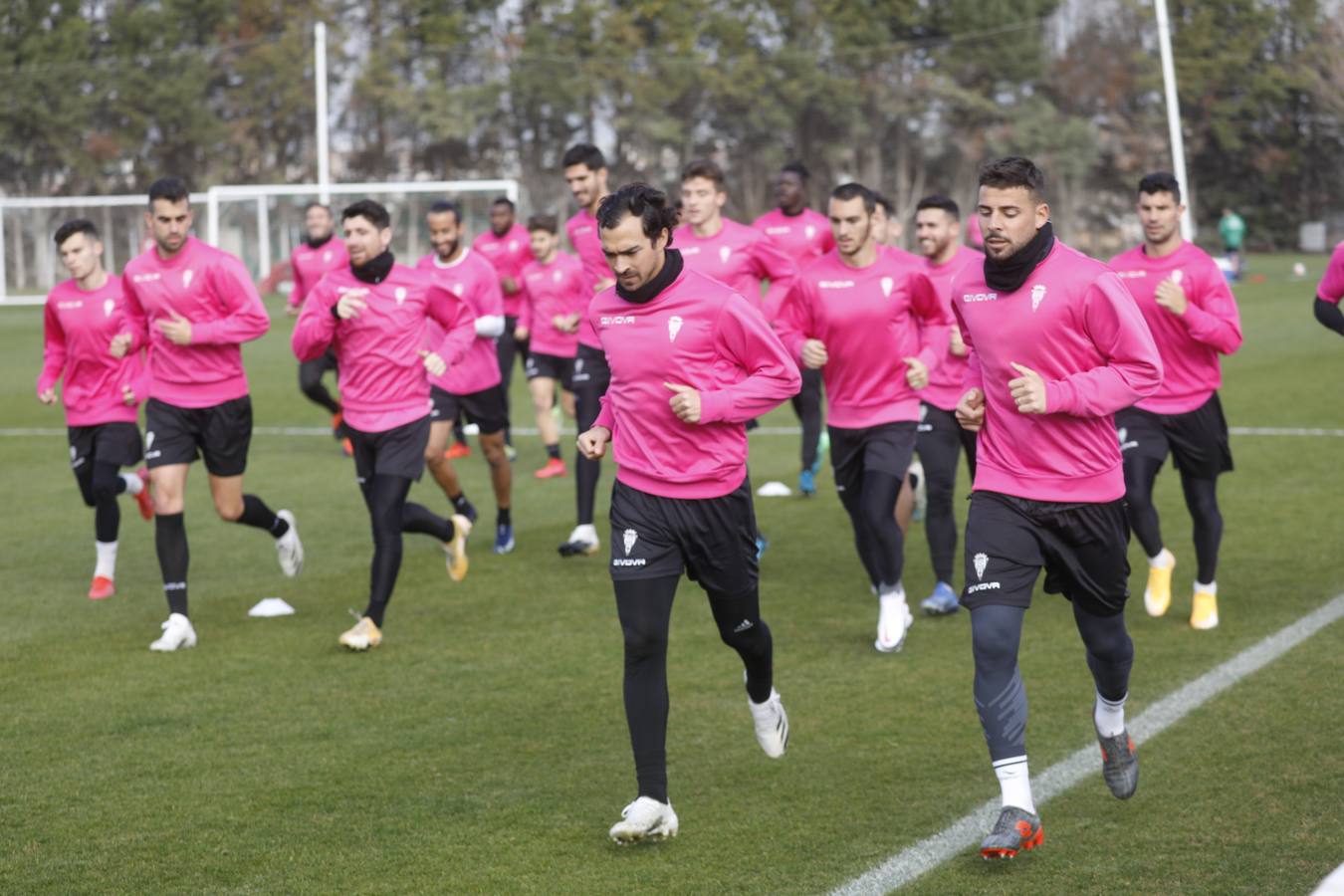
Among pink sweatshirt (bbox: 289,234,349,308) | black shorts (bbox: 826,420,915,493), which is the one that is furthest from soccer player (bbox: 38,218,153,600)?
pink sweatshirt (bbox: 289,234,349,308)

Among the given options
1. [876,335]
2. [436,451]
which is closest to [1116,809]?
[876,335]

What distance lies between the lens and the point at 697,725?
7.00m

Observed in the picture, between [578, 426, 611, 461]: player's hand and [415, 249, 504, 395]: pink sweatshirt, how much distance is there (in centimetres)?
358

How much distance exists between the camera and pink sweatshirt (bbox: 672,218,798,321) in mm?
10336

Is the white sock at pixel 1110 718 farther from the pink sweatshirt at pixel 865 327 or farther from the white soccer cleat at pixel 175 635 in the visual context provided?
the white soccer cleat at pixel 175 635

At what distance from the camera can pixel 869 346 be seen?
28.2ft

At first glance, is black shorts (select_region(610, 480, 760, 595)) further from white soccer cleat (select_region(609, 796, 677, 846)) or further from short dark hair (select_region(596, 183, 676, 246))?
short dark hair (select_region(596, 183, 676, 246))

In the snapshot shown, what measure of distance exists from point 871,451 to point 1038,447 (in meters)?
3.01

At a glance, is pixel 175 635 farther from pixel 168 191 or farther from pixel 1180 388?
pixel 1180 388

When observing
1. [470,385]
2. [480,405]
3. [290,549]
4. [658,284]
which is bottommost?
[290,549]

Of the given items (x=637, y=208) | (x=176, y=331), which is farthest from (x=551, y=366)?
(x=637, y=208)

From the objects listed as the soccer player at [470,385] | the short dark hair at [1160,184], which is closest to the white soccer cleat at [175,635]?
the soccer player at [470,385]

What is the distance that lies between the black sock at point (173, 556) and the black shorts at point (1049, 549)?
4.64 meters

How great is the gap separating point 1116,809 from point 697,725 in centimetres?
185
